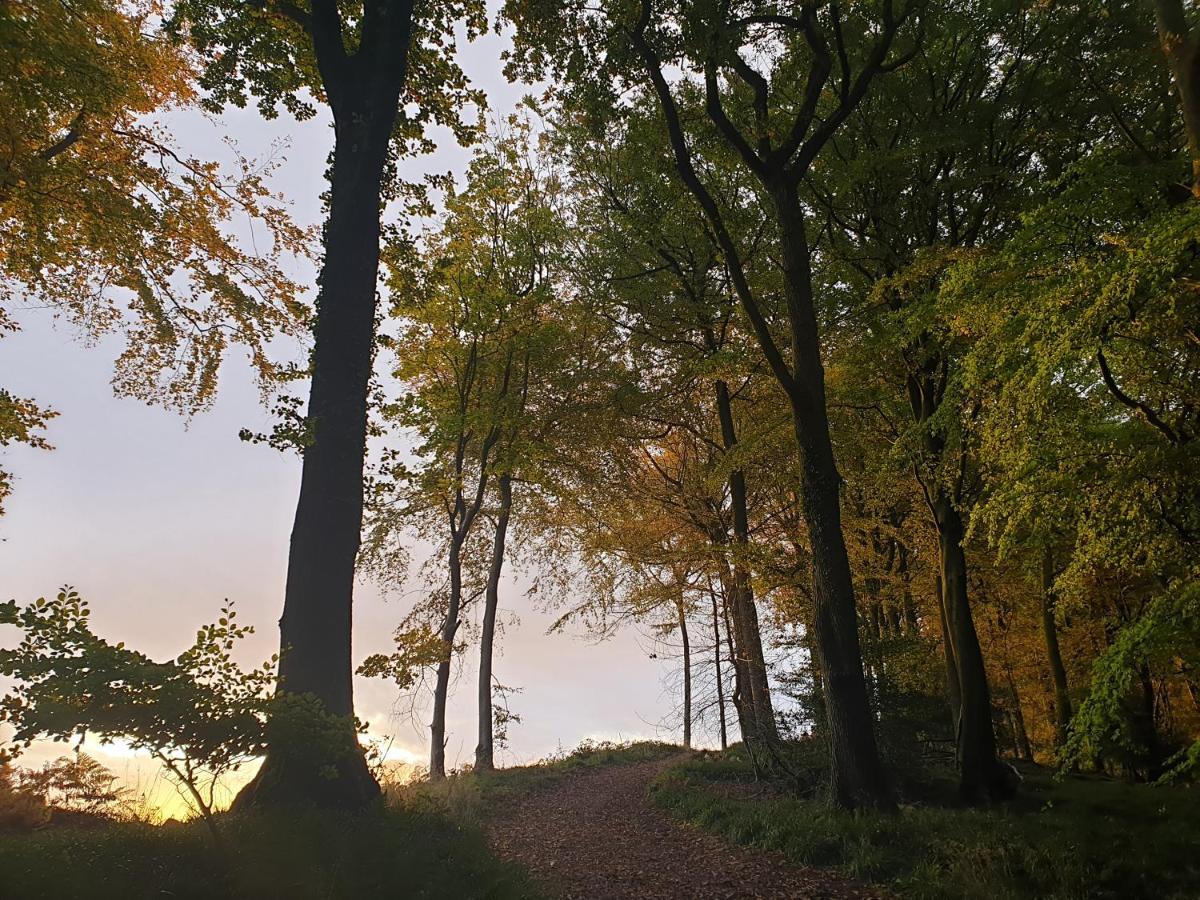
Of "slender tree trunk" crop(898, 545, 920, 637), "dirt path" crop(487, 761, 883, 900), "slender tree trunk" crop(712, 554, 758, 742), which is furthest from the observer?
"slender tree trunk" crop(898, 545, 920, 637)

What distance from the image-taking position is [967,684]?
10727 millimetres

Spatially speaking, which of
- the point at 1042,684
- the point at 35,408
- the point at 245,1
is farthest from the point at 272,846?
the point at 1042,684

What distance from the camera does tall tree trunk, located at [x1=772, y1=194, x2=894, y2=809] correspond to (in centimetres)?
812

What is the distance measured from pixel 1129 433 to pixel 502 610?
14162 mm

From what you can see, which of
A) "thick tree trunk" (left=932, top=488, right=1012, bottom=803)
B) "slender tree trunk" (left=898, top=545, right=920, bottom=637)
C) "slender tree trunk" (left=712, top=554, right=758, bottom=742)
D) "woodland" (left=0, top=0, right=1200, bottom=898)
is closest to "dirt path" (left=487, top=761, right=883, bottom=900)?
"woodland" (left=0, top=0, right=1200, bottom=898)

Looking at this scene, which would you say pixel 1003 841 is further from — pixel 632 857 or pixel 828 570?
pixel 632 857

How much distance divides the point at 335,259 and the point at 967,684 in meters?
11.5

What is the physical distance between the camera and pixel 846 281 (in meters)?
12.9

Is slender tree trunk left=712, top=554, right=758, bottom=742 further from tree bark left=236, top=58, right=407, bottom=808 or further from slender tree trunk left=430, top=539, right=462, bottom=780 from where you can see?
tree bark left=236, top=58, right=407, bottom=808

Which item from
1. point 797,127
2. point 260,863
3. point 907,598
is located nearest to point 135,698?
point 260,863

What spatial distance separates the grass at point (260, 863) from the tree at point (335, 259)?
→ 1.84ft

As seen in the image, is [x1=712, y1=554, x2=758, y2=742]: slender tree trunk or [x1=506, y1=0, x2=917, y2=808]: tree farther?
[x1=712, y1=554, x2=758, y2=742]: slender tree trunk

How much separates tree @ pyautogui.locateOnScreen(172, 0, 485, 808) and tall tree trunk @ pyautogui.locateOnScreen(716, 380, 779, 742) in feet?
24.7

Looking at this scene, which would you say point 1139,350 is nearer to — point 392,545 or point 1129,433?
point 1129,433
